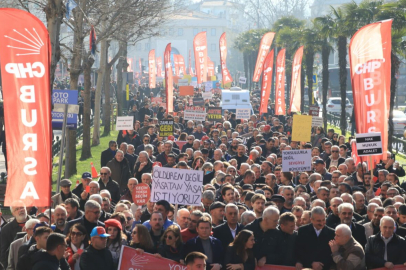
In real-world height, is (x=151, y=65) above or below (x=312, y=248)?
above

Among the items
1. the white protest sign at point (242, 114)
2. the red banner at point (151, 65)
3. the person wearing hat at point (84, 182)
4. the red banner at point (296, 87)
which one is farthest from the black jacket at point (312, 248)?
the red banner at point (151, 65)

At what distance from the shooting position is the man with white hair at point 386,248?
971cm

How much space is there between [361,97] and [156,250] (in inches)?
279

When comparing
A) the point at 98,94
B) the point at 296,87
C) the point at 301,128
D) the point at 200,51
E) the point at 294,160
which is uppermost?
the point at 200,51

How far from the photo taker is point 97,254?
8.64 m

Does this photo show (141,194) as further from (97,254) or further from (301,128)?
(301,128)

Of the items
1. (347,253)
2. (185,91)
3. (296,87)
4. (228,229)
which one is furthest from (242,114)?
(347,253)

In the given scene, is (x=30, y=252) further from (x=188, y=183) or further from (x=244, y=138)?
(x=244, y=138)

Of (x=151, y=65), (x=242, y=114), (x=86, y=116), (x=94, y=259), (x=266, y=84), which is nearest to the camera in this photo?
(x=94, y=259)

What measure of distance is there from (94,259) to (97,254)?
0.08m

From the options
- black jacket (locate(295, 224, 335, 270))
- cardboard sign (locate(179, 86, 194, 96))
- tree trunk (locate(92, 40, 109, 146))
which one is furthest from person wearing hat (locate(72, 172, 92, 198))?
cardboard sign (locate(179, 86, 194, 96))

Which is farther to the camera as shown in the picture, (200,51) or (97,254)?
(200,51)

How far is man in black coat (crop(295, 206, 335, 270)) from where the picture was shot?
966 centimetres

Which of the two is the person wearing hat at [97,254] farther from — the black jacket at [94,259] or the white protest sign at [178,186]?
the white protest sign at [178,186]
